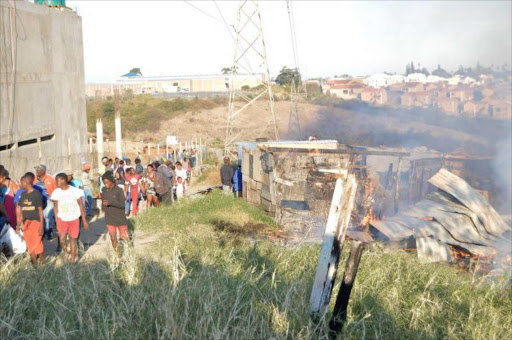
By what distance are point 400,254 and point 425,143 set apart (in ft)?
68.3

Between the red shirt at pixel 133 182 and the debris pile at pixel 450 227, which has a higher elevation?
the red shirt at pixel 133 182

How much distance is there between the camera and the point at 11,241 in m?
8.16

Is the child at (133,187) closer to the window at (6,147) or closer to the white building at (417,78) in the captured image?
the window at (6,147)

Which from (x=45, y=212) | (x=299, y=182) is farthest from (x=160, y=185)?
(x=45, y=212)

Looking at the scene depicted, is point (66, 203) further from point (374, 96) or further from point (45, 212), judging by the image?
point (374, 96)

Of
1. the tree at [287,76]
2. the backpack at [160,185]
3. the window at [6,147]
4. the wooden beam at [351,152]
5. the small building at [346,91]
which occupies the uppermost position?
the tree at [287,76]

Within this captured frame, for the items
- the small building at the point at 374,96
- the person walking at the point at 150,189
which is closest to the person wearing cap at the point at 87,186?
the person walking at the point at 150,189

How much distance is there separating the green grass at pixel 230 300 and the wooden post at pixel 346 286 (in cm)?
12

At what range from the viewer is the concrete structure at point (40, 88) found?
15406mm

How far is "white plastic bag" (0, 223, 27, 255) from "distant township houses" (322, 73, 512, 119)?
43.1 ft

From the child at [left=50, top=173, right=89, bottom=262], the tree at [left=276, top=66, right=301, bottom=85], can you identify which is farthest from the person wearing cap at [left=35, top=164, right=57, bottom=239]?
the tree at [left=276, top=66, right=301, bottom=85]

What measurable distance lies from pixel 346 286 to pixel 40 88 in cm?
1513

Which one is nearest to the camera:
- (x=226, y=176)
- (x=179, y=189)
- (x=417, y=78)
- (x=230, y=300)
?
(x=230, y=300)

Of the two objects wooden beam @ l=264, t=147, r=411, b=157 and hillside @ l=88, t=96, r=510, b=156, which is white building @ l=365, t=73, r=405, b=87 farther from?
wooden beam @ l=264, t=147, r=411, b=157
